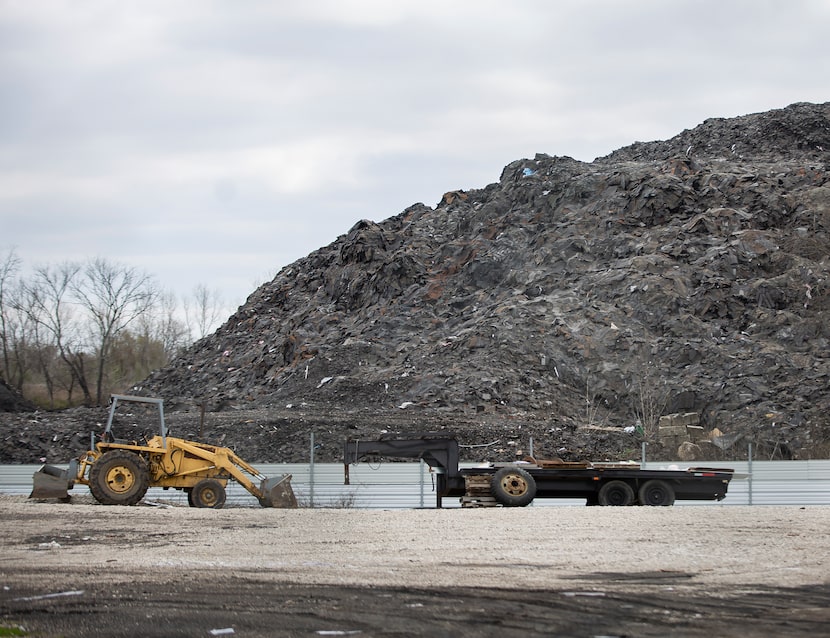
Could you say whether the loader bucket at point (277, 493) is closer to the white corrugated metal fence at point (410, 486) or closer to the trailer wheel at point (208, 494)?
the trailer wheel at point (208, 494)

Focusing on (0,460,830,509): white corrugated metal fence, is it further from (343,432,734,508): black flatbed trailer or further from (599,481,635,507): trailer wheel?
(599,481,635,507): trailer wheel

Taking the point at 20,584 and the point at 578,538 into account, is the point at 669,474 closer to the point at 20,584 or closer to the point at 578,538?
the point at 578,538

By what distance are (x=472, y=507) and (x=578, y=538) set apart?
5858 mm

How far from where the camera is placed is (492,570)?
995 cm

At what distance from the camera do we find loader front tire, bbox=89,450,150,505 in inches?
699

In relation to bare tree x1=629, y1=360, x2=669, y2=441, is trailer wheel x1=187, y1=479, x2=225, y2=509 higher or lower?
lower

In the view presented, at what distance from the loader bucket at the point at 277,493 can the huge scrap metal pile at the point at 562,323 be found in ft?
36.9

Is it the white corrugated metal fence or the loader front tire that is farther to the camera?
the white corrugated metal fence

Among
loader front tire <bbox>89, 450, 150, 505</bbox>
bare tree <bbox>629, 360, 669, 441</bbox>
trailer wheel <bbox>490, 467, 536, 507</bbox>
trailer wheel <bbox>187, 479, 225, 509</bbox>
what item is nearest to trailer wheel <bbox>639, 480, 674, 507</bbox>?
trailer wheel <bbox>490, 467, 536, 507</bbox>

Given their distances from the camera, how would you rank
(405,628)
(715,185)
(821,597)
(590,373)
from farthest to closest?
(715,185), (590,373), (821,597), (405,628)

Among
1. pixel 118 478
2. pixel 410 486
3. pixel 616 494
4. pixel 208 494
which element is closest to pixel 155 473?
pixel 118 478

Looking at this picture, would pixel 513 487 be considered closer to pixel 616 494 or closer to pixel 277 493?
pixel 616 494

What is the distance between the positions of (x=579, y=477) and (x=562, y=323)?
20419 mm

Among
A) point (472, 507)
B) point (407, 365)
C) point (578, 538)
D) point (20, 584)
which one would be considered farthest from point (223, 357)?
point (20, 584)
